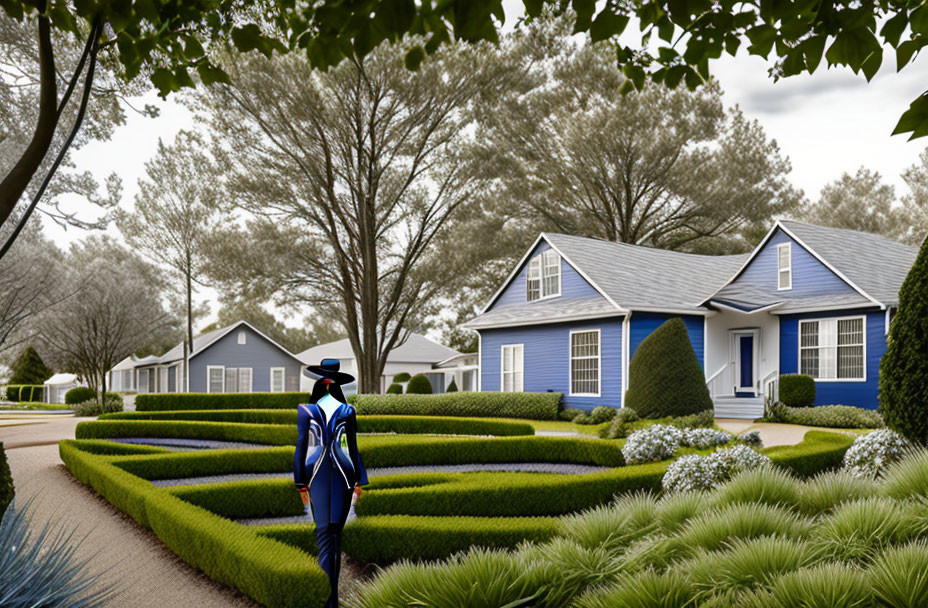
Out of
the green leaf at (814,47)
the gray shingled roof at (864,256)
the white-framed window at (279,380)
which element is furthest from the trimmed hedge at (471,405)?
the green leaf at (814,47)

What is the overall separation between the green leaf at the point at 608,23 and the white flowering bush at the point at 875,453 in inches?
297

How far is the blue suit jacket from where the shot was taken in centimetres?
552

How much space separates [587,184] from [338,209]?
11.1 m

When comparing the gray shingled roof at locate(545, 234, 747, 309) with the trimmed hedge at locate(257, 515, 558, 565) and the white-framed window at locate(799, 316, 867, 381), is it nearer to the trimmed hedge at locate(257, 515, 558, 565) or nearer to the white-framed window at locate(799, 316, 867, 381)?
the white-framed window at locate(799, 316, 867, 381)

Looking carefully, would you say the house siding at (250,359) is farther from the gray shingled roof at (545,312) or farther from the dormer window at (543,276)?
the dormer window at (543,276)

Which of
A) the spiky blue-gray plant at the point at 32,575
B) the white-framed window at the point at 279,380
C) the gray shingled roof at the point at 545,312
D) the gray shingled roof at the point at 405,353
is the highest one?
the gray shingled roof at the point at 545,312

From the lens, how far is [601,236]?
33500 millimetres

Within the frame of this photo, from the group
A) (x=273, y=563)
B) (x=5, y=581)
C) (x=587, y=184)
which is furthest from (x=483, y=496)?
(x=587, y=184)

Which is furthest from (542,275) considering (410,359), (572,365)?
(410,359)

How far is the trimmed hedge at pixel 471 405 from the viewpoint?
22.4 meters

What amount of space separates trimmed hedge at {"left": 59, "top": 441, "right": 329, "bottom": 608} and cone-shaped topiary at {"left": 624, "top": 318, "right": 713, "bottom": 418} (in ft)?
38.2

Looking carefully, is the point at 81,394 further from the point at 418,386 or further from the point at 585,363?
the point at 585,363

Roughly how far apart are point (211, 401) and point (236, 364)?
46.6ft

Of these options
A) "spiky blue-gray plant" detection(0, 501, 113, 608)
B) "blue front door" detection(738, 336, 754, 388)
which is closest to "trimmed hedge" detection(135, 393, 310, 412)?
"blue front door" detection(738, 336, 754, 388)
